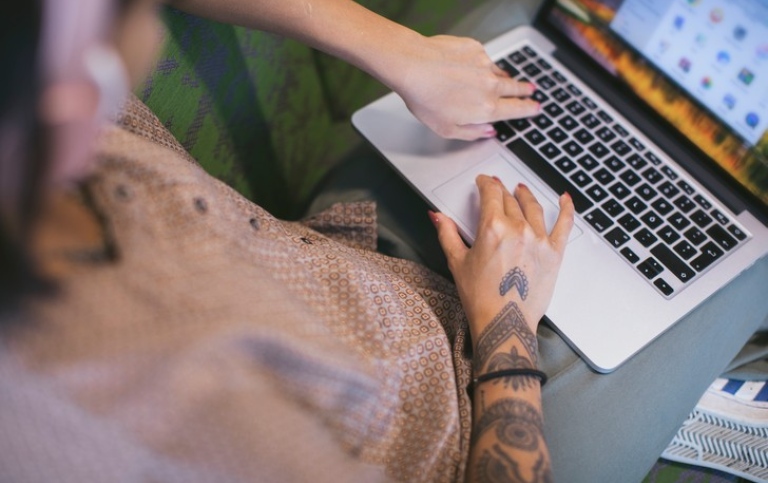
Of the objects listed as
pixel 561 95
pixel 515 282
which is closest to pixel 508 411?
pixel 515 282

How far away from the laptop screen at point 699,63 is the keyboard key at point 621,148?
63 millimetres

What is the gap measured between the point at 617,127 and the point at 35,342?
28.3 inches

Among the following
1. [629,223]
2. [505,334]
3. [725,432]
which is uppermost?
[629,223]

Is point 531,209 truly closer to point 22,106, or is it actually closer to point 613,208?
point 613,208

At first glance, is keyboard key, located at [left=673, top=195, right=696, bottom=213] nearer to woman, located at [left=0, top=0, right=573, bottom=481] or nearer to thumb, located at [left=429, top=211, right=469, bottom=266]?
woman, located at [left=0, top=0, right=573, bottom=481]

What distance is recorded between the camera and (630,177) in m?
0.81

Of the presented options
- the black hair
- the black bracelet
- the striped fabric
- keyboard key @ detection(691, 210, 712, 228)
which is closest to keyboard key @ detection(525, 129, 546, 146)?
keyboard key @ detection(691, 210, 712, 228)

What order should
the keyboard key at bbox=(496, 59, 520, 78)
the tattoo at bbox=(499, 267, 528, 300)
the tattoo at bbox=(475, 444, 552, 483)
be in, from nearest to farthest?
the tattoo at bbox=(475, 444, 552, 483) < the tattoo at bbox=(499, 267, 528, 300) < the keyboard key at bbox=(496, 59, 520, 78)

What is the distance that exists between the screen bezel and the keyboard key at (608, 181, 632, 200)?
90 mm

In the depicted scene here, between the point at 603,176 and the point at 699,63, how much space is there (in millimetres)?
178

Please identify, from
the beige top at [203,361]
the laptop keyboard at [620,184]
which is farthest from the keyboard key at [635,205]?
the beige top at [203,361]

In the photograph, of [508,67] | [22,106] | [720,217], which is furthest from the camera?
[508,67]

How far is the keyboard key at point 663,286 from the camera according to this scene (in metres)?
0.73

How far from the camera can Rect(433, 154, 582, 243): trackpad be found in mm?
783
